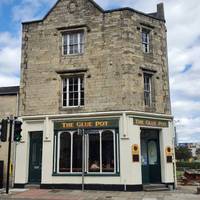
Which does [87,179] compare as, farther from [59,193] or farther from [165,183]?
[165,183]

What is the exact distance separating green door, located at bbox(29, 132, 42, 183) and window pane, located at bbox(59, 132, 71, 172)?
1.44 m

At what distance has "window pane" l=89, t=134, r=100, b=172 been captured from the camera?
57.7 ft

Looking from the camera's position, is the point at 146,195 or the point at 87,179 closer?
the point at 146,195

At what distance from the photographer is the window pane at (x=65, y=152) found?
18.0m

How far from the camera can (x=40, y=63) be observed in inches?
776

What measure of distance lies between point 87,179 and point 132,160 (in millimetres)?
2758

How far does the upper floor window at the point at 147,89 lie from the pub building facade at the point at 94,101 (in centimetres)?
6

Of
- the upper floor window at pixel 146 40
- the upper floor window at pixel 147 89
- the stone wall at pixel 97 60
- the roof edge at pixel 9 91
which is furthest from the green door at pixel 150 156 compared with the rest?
the roof edge at pixel 9 91

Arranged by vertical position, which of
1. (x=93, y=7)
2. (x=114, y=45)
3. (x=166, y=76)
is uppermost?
(x=93, y=7)

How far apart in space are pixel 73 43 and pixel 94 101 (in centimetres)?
413

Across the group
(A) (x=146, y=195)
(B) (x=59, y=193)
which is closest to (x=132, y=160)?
(A) (x=146, y=195)

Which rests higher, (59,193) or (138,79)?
(138,79)

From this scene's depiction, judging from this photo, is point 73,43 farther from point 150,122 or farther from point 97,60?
point 150,122

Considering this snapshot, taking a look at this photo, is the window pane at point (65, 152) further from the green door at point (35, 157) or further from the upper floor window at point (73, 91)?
the upper floor window at point (73, 91)
